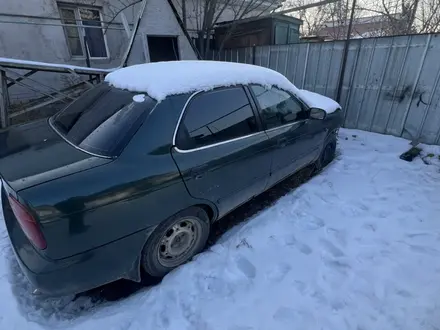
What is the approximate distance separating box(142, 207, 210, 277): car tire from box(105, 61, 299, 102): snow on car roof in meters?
1.03

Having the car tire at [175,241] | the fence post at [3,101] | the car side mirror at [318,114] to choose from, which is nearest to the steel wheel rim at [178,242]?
the car tire at [175,241]

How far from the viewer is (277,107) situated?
296 centimetres

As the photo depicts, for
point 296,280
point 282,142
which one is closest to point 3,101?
point 282,142

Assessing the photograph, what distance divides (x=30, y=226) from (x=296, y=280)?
2.01 meters

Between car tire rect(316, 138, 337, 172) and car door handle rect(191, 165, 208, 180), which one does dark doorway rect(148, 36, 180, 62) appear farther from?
car door handle rect(191, 165, 208, 180)

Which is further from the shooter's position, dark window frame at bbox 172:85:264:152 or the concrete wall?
the concrete wall

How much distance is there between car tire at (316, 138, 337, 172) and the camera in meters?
3.93

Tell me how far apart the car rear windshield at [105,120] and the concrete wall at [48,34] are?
18.0 feet

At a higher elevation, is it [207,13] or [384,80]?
[207,13]

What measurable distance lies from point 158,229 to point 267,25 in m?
8.08

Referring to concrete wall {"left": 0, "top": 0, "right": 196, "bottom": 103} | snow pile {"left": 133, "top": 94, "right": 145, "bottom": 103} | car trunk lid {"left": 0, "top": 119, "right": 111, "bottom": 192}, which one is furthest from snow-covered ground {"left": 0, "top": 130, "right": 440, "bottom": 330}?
concrete wall {"left": 0, "top": 0, "right": 196, "bottom": 103}

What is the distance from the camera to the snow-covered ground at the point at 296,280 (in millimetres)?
1802

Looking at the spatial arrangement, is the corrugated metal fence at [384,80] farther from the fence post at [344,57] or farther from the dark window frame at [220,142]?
the dark window frame at [220,142]

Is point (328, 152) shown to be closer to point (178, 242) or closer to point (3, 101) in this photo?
point (178, 242)
